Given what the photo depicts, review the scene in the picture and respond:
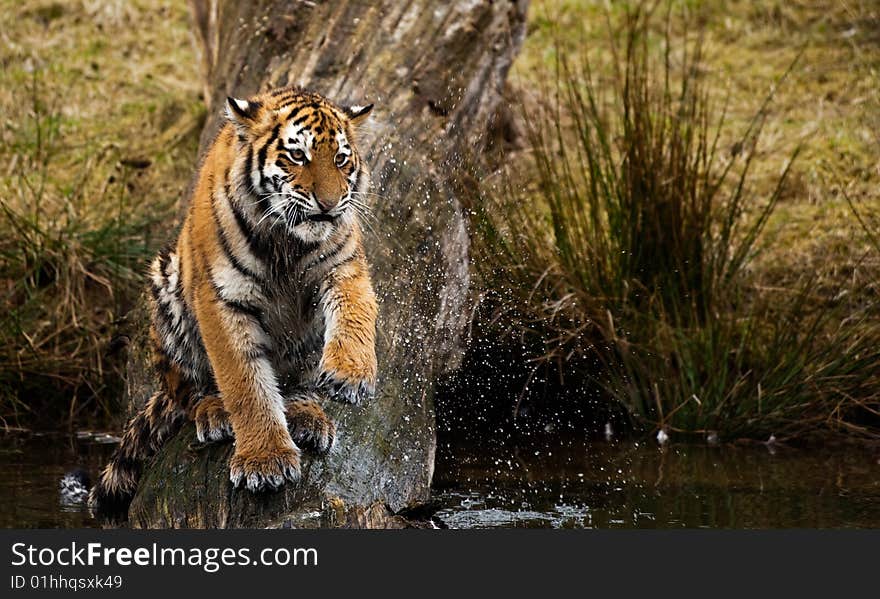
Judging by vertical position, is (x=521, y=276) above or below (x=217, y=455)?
above

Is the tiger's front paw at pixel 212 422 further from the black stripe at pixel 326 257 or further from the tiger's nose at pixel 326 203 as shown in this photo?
the tiger's nose at pixel 326 203

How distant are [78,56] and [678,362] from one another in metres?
5.94

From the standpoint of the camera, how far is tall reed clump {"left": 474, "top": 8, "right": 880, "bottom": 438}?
614 cm

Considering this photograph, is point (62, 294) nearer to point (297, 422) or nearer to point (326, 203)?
point (297, 422)

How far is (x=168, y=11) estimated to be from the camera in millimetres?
10828

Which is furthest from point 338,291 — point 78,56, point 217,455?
point 78,56

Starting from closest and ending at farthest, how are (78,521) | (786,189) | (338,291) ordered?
(338,291) < (78,521) < (786,189)

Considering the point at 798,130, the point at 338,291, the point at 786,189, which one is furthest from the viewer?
the point at 798,130

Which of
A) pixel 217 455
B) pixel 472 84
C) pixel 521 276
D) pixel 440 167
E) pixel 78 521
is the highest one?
pixel 472 84

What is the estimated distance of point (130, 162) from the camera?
8.59m

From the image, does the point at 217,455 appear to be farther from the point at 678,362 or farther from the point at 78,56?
the point at 78,56

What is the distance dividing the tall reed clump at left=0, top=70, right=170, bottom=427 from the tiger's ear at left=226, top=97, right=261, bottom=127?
2887 mm

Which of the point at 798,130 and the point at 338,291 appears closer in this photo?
the point at 338,291

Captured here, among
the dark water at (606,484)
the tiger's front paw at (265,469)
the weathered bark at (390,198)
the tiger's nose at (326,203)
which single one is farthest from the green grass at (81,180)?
the tiger's nose at (326,203)
